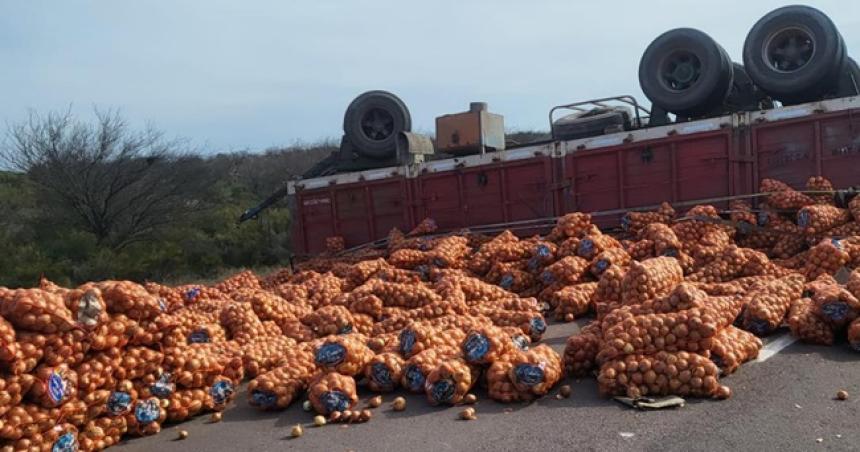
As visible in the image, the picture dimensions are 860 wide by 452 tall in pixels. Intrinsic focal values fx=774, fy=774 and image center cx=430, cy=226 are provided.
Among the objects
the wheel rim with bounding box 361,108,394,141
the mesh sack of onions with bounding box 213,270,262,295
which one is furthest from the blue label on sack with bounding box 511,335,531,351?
the wheel rim with bounding box 361,108,394,141

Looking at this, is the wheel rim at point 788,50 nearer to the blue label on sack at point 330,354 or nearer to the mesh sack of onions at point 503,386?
the mesh sack of onions at point 503,386

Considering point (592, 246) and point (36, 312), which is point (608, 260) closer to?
point (592, 246)

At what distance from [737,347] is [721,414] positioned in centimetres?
97

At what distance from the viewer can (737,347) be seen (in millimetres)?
5461

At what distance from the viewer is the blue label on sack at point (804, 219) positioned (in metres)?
9.05

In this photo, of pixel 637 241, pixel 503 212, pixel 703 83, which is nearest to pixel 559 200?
pixel 503 212

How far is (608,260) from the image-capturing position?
8820 mm

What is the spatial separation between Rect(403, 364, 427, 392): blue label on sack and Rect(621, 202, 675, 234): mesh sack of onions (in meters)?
5.82

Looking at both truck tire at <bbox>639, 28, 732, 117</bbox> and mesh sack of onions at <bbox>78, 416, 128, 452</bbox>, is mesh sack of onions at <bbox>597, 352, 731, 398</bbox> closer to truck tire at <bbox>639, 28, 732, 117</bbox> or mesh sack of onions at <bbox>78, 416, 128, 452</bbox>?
mesh sack of onions at <bbox>78, 416, 128, 452</bbox>

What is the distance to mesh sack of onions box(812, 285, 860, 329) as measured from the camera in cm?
586

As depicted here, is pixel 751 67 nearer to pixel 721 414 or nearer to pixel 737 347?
pixel 737 347

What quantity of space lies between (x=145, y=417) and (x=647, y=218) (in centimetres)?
740

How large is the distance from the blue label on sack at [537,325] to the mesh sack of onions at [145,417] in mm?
3213

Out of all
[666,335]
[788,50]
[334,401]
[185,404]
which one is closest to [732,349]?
[666,335]
